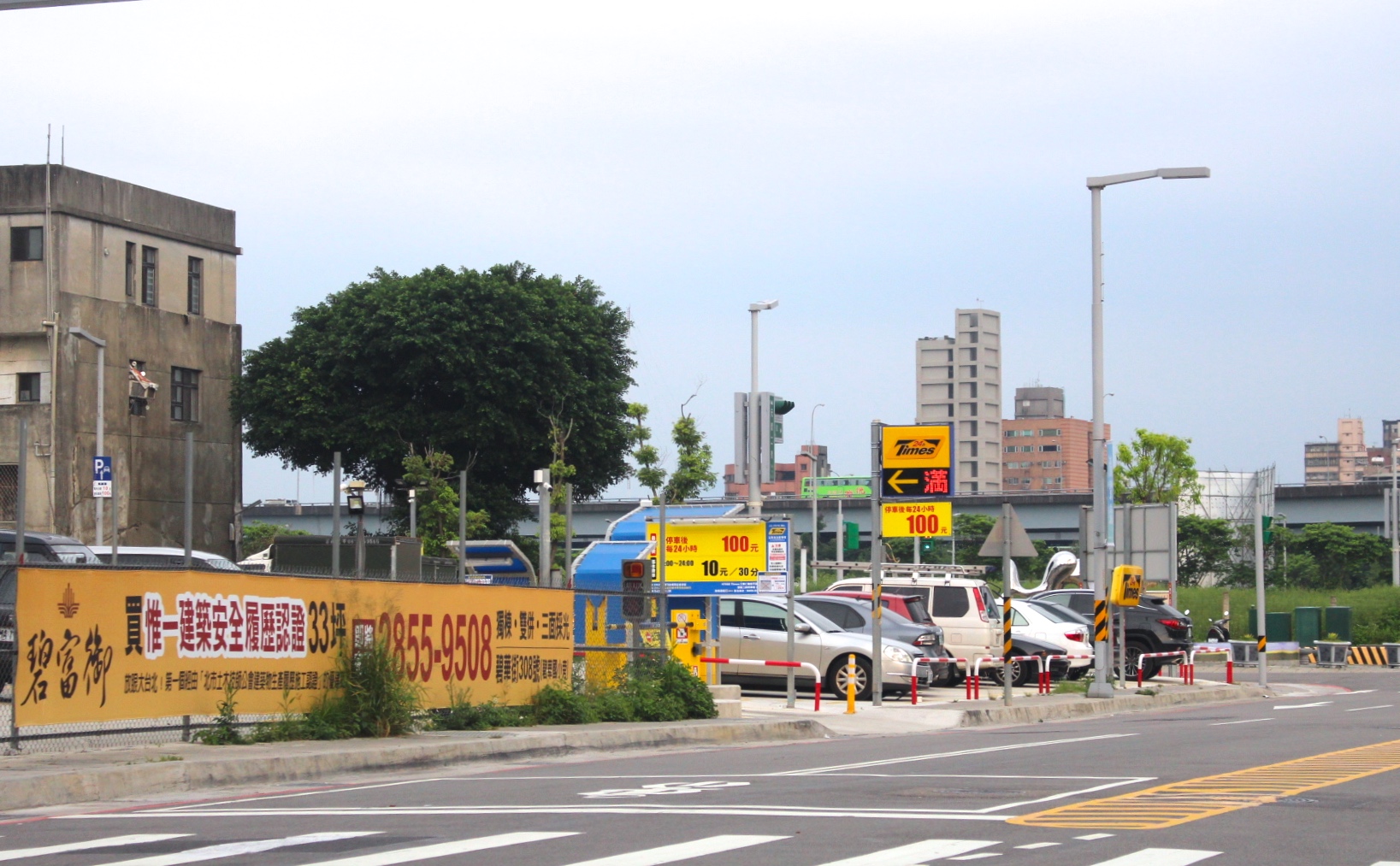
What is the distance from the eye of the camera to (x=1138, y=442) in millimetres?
74438

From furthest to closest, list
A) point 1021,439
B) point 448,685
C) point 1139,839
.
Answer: point 1021,439 < point 448,685 < point 1139,839

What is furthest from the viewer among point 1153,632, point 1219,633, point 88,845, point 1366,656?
point 1366,656

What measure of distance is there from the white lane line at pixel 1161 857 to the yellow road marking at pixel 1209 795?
1.02m

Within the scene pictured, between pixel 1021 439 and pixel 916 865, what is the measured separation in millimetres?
164950

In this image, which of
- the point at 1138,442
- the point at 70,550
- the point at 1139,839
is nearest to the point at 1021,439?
the point at 1138,442

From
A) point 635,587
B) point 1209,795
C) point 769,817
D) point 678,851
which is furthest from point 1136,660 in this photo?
point 678,851

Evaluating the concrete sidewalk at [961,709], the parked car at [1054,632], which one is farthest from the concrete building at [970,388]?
the concrete sidewalk at [961,709]

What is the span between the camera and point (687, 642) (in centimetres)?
2095

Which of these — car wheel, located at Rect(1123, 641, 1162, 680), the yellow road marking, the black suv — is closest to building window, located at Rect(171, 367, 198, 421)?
car wheel, located at Rect(1123, 641, 1162, 680)

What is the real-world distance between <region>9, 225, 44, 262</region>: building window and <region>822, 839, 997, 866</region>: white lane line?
43.9 meters

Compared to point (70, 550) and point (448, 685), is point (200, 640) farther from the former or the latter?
point (70, 550)

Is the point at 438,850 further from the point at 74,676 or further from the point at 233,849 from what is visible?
the point at 74,676

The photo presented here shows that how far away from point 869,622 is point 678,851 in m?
17.3

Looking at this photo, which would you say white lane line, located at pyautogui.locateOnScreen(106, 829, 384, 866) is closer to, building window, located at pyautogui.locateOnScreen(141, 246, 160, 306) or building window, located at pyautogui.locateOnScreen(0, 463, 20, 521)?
building window, located at pyautogui.locateOnScreen(0, 463, 20, 521)
